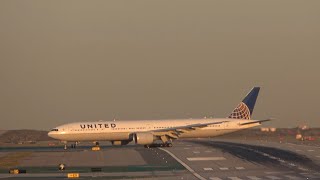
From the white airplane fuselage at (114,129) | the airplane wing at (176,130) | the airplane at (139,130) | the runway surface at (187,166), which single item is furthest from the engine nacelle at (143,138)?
the runway surface at (187,166)

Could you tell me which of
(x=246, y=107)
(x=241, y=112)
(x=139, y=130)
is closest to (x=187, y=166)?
(x=139, y=130)

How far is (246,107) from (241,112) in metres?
1.52

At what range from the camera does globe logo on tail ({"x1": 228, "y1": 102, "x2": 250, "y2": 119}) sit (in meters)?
97.4

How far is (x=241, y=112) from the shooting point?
97625mm

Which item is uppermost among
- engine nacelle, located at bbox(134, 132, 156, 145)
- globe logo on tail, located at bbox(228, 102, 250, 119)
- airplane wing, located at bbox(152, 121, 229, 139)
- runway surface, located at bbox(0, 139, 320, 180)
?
globe logo on tail, located at bbox(228, 102, 250, 119)

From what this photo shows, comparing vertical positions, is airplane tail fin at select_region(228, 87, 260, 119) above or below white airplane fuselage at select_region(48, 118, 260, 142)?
above

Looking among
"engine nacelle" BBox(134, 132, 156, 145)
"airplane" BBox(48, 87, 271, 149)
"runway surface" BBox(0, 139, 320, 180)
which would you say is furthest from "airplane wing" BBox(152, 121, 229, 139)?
"runway surface" BBox(0, 139, 320, 180)

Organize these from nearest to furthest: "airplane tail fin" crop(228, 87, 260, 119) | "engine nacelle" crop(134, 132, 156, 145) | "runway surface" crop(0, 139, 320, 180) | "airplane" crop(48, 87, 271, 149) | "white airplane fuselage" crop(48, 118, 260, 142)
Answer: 1. "runway surface" crop(0, 139, 320, 180)
2. "engine nacelle" crop(134, 132, 156, 145)
3. "airplane" crop(48, 87, 271, 149)
4. "white airplane fuselage" crop(48, 118, 260, 142)
5. "airplane tail fin" crop(228, 87, 260, 119)

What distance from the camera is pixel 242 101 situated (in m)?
99.8

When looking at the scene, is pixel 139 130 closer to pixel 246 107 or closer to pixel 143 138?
pixel 143 138

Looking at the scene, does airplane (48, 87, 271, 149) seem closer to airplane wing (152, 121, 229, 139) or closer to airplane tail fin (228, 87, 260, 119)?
airplane wing (152, 121, 229, 139)

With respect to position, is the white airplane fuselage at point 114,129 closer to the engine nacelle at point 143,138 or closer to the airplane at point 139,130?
the airplane at point 139,130

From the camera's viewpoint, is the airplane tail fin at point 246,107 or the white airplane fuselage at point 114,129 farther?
the airplane tail fin at point 246,107

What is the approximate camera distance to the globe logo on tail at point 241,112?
97375mm
